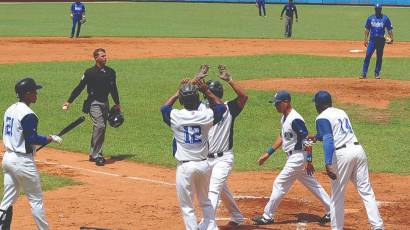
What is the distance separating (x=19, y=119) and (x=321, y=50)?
28511 millimetres

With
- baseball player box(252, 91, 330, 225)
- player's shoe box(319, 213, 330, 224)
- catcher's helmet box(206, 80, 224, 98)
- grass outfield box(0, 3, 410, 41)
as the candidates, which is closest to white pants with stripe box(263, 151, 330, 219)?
baseball player box(252, 91, 330, 225)

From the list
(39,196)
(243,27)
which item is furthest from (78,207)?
(243,27)

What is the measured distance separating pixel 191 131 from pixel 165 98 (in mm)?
14021

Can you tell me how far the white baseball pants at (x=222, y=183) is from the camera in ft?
38.5

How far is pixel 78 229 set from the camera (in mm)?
12086

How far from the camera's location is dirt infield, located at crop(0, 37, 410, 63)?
35531mm

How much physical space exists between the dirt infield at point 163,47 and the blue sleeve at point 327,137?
77.0 ft

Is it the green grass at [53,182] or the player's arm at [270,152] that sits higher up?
the player's arm at [270,152]

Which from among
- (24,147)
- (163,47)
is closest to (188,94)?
(24,147)

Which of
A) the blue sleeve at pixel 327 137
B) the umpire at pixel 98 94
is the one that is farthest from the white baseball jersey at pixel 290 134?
the umpire at pixel 98 94

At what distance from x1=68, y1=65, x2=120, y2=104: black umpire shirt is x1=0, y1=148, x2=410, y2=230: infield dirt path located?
1.42 meters

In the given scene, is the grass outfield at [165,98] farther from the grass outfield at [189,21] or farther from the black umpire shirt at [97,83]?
the grass outfield at [189,21]

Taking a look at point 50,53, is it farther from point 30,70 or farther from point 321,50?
point 321,50

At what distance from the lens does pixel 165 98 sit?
2453 centimetres
